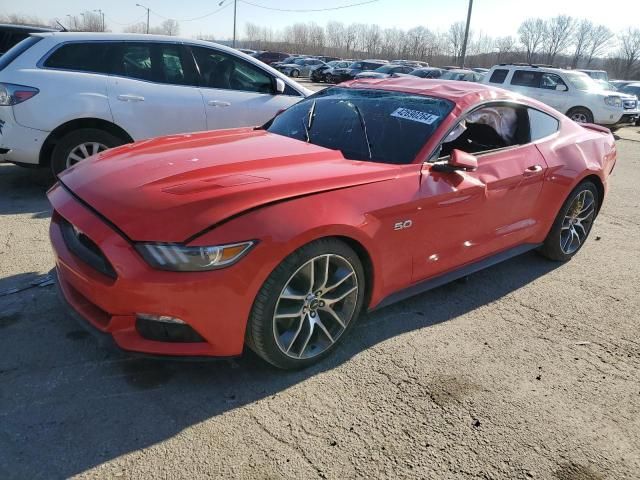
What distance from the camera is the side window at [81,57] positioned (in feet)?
17.4

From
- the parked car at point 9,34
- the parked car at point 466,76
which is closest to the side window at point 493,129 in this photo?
the parked car at point 9,34

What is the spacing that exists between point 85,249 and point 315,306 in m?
1.22

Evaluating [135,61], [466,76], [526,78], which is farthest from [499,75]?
[135,61]

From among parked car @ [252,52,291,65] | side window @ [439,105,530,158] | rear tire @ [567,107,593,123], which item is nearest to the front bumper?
side window @ [439,105,530,158]

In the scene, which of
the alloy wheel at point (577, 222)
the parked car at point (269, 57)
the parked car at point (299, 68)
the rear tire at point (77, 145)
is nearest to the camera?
the alloy wheel at point (577, 222)

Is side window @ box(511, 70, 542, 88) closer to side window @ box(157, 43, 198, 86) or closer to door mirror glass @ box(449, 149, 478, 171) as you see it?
side window @ box(157, 43, 198, 86)

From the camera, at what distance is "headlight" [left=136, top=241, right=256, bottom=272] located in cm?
228

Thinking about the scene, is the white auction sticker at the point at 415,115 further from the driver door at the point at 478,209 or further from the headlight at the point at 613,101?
the headlight at the point at 613,101

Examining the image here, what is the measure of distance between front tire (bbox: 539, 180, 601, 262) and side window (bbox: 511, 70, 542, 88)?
11.3 meters

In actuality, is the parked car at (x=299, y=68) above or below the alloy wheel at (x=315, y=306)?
above

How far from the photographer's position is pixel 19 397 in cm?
243

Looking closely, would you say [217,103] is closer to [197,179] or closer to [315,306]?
[197,179]

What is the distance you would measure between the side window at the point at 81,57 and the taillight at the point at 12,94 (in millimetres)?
412

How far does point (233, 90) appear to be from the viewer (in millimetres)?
6125
